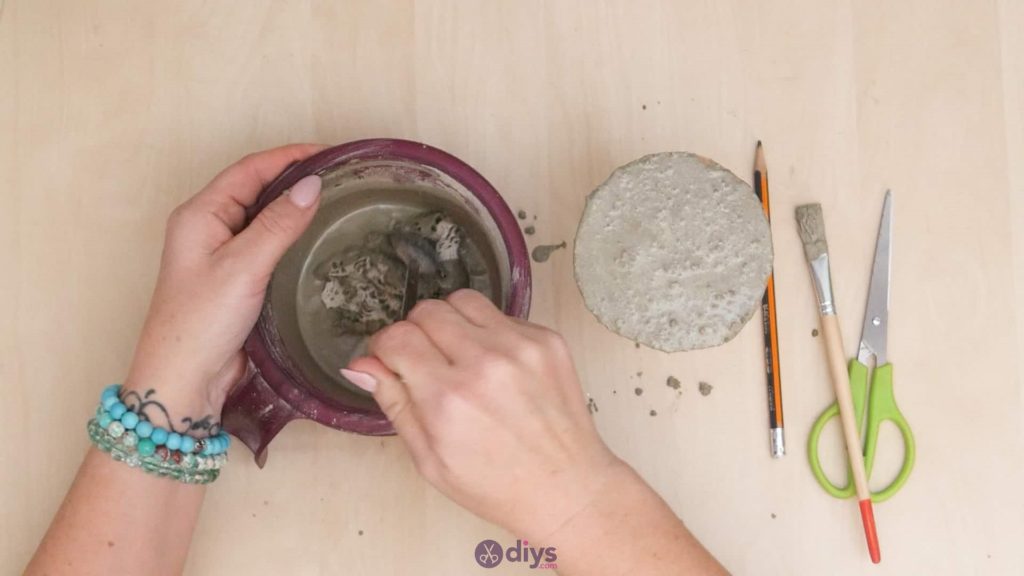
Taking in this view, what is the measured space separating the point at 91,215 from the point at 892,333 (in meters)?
0.69

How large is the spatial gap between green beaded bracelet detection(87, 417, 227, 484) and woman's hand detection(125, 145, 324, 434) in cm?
2

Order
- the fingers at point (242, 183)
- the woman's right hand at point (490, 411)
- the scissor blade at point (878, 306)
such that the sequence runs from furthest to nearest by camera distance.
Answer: the scissor blade at point (878, 306) → the fingers at point (242, 183) → the woman's right hand at point (490, 411)

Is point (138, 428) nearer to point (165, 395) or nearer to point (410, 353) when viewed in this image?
point (165, 395)

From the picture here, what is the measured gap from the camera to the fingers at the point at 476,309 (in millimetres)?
511

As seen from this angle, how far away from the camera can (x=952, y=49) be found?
28.4 inches

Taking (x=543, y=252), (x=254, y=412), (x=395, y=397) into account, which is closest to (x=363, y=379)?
(x=395, y=397)

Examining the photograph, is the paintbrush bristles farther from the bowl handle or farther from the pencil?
the bowl handle

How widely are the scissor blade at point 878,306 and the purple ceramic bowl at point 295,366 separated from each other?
311mm

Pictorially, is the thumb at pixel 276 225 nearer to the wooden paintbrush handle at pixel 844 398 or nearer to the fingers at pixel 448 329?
the fingers at pixel 448 329

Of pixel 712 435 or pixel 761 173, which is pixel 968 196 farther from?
pixel 712 435

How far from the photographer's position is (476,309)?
1.69 feet

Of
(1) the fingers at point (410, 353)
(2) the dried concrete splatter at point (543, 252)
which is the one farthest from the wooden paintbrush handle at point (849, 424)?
(1) the fingers at point (410, 353)

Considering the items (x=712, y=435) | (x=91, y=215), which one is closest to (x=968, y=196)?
(x=712, y=435)

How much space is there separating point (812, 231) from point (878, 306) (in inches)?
3.4
